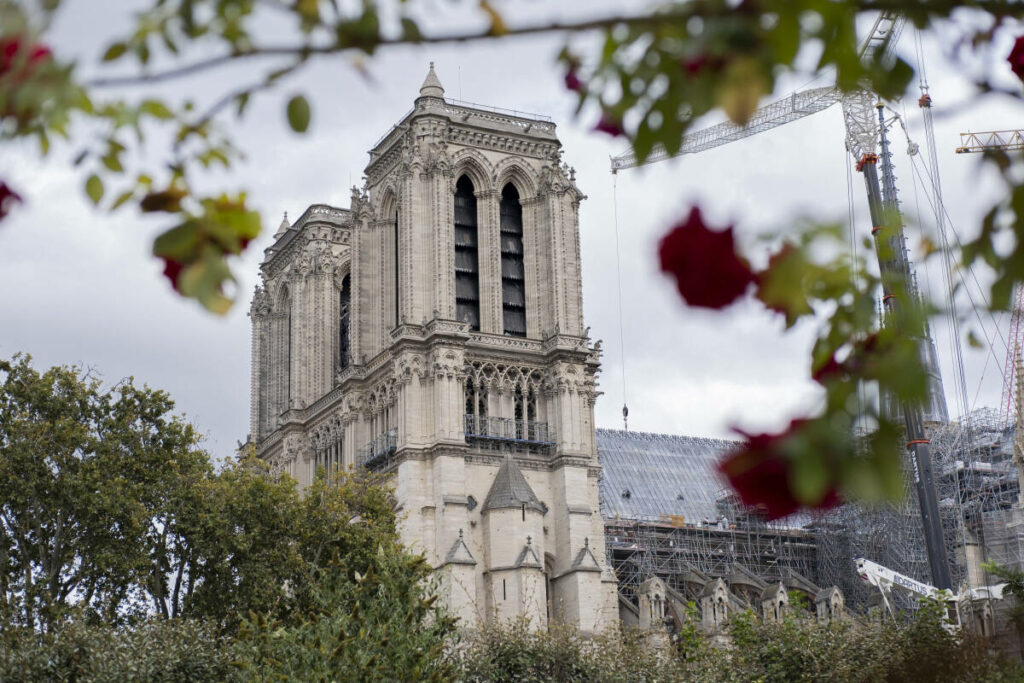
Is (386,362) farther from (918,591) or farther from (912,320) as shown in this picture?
(912,320)

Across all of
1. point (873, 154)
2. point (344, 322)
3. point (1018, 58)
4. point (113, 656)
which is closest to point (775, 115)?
point (873, 154)

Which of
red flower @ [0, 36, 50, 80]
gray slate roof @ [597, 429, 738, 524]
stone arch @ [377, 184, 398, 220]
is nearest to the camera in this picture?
red flower @ [0, 36, 50, 80]

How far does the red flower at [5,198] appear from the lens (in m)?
4.47

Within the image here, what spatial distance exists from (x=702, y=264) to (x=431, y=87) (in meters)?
66.8

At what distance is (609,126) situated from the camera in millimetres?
4566

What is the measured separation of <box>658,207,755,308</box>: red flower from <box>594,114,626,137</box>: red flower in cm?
78

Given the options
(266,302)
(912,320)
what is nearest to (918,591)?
(266,302)

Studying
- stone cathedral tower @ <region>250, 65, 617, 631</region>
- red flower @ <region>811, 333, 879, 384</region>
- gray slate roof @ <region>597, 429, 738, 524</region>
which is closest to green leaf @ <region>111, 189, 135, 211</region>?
red flower @ <region>811, 333, 879, 384</region>

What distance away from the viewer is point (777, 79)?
355 cm

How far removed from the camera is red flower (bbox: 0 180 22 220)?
14.7 ft

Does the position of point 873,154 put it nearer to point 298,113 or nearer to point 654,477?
point 654,477

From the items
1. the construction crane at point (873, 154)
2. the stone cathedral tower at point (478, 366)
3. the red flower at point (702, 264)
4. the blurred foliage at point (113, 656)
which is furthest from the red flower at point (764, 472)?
the stone cathedral tower at point (478, 366)

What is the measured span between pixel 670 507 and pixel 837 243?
8839cm

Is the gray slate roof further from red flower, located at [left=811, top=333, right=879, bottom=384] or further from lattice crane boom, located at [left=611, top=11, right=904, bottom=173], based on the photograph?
red flower, located at [left=811, top=333, right=879, bottom=384]
